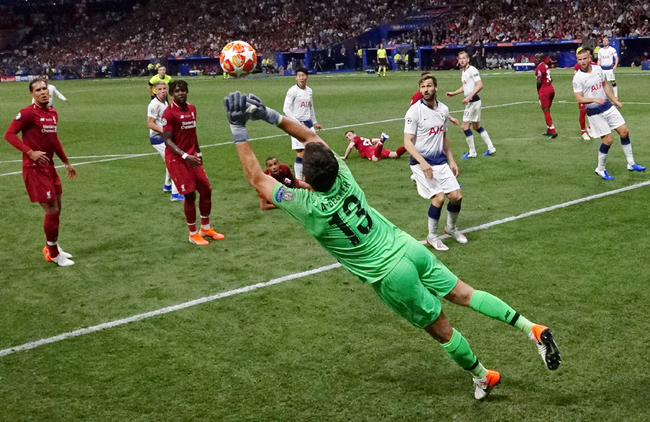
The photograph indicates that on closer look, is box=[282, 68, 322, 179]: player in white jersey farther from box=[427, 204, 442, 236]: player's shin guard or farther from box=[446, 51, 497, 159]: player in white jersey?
box=[427, 204, 442, 236]: player's shin guard

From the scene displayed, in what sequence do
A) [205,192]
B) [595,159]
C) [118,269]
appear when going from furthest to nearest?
[595,159] < [205,192] < [118,269]

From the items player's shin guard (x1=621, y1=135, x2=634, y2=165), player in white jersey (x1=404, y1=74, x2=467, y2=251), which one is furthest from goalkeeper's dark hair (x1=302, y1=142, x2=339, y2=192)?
player's shin guard (x1=621, y1=135, x2=634, y2=165)

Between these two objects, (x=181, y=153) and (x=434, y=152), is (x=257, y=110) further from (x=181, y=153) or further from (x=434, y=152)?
(x=181, y=153)

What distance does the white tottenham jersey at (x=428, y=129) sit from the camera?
31.5 feet

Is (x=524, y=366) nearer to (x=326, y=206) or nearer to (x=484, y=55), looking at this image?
(x=326, y=206)

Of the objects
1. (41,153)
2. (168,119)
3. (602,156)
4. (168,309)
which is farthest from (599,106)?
(41,153)

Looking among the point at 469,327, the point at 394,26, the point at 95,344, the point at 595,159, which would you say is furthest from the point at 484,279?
the point at 394,26

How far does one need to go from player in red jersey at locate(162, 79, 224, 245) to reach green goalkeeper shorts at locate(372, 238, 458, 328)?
5.57 meters

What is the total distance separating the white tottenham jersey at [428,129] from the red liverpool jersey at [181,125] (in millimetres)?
3281

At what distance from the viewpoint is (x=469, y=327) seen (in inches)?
274

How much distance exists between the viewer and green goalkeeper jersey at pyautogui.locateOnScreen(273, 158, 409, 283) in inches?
200

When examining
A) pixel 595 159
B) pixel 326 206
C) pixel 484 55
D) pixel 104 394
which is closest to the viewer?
pixel 326 206

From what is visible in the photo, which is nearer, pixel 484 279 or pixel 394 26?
pixel 484 279

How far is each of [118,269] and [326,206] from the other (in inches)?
210
